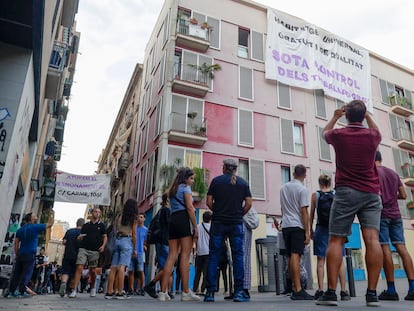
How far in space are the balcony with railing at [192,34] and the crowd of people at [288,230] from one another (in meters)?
15.1

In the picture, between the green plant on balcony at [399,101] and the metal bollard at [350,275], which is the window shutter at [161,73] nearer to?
the metal bollard at [350,275]

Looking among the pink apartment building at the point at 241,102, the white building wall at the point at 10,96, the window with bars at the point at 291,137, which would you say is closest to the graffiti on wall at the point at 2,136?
the white building wall at the point at 10,96

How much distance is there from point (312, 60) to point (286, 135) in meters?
5.81

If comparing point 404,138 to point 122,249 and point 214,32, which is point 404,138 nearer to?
point 214,32

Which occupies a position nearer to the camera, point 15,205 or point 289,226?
point 289,226

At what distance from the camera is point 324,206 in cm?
547

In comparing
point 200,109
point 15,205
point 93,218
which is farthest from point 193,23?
point 93,218

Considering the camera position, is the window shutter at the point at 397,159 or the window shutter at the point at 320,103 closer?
the window shutter at the point at 320,103

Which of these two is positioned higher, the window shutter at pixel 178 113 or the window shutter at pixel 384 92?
the window shutter at pixel 384 92

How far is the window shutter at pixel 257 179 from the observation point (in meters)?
20.0

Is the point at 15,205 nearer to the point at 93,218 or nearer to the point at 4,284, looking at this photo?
the point at 4,284

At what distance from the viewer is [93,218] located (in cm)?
757

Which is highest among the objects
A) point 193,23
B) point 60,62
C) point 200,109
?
point 193,23

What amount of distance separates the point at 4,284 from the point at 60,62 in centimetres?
679
